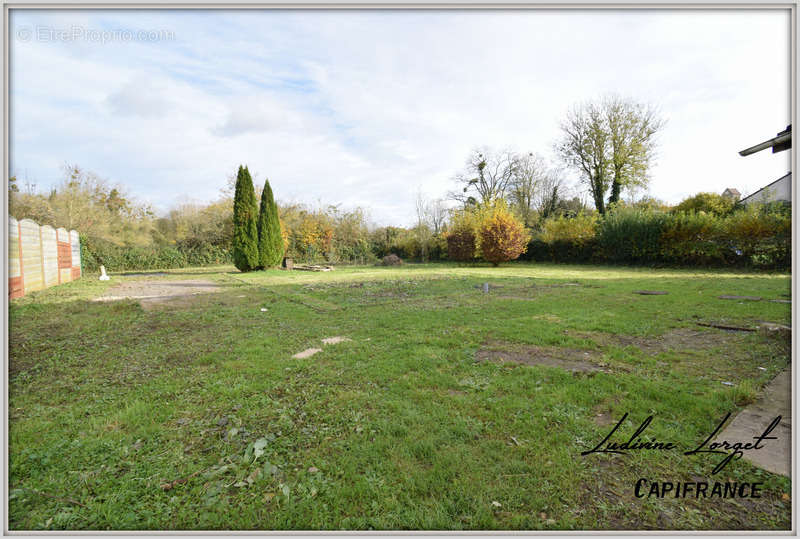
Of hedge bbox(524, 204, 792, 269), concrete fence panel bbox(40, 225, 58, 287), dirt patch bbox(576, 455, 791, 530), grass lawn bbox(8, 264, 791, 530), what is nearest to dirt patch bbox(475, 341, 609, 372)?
grass lawn bbox(8, 264, 791, 530)

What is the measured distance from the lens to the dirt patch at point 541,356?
3.58 m

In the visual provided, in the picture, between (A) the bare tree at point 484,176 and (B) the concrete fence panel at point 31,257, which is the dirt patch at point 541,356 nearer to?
(B) the concrete fence panel at point 31,257

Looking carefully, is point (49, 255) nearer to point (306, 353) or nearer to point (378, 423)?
point (306, 353)

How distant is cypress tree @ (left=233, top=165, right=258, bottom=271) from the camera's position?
17000mm

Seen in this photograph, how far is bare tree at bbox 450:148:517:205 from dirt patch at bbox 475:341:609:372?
2725cm

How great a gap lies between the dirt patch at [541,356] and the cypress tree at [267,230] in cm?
1568

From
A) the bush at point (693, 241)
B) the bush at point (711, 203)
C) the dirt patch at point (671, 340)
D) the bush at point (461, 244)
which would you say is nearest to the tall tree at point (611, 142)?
the bush at point (711, 203)

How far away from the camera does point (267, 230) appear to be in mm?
17703

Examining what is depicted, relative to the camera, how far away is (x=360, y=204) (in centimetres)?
2764

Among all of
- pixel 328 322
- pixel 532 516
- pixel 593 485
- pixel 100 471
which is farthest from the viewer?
pixel 328 322

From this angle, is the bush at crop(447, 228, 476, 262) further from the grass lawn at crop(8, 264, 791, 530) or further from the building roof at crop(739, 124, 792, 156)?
the building roof at crop(739, 124, 792, 156)
